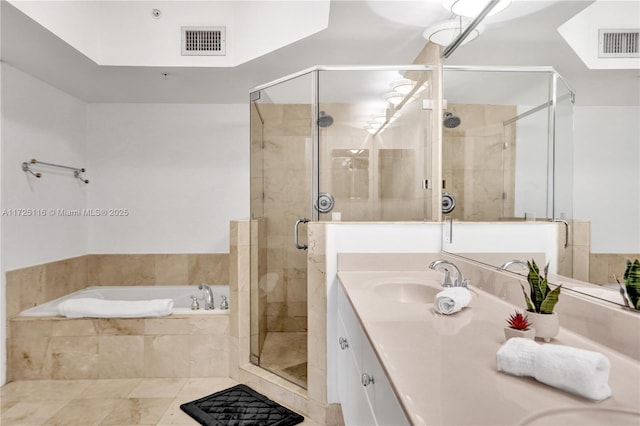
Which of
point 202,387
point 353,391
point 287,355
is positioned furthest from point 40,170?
point 353,391

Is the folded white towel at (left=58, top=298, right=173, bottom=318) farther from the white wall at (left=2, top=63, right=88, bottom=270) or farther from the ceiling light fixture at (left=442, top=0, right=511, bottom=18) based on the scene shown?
the ceiling light fixture at (left=442, top=0, right=511, bottom=18)

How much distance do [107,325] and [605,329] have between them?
112 inches

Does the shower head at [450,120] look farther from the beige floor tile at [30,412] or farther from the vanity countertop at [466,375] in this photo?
the beige floor tile at [30,412]

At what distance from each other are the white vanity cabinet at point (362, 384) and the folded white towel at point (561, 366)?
0.87 ft

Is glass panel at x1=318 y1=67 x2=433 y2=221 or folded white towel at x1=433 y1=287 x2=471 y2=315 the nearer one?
folded white towel at x1=433 y1=287 x2=471 y2=315

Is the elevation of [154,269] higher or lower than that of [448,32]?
lower

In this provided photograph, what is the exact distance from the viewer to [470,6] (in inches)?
64.4

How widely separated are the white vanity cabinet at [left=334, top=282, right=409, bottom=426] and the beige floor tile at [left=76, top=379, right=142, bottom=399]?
1676 millimetres

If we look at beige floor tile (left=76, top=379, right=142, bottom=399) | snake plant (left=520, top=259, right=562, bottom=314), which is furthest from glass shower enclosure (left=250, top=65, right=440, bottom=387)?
snake plant (left=520, top=259, right=562, bottom=314)

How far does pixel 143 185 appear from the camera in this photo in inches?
135

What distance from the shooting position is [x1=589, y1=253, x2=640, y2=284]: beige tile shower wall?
32.6 inches

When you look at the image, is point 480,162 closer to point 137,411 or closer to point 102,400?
point 137,411

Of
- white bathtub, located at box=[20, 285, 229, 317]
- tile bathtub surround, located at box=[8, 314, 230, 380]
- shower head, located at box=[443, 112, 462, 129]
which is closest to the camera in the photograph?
shower head, located at box=[443, 112, 462, 129]

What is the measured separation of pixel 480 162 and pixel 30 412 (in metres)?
3.04
